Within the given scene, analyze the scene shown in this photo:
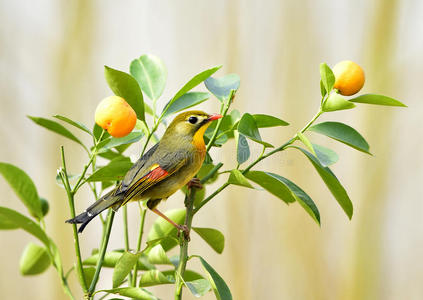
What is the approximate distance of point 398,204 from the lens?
7.00 feet

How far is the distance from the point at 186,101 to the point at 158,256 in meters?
0.26

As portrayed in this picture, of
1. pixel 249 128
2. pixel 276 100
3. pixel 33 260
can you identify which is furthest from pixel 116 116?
pixel 276 100

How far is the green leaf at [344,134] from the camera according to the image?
2.60 ft

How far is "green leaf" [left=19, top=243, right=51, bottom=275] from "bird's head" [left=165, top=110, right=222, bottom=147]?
1.14 feet

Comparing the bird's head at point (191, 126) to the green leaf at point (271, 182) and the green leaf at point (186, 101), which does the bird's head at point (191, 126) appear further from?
the green leaf at point (271, 182)

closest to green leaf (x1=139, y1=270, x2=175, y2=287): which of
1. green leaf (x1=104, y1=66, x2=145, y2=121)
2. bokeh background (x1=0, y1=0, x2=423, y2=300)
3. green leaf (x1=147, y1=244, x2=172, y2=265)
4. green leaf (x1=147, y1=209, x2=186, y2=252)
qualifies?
green leaf (x1=147, y1=244, x2=172, y2=265)

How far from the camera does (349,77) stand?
2.69ft

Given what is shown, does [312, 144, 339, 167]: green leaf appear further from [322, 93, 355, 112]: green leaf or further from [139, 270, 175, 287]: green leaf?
[139, 270, 175, 287]: green leaf

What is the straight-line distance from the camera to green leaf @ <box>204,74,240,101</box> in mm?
885

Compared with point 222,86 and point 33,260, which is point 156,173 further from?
point 33,260

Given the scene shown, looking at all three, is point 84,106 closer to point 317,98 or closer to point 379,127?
point 317,98

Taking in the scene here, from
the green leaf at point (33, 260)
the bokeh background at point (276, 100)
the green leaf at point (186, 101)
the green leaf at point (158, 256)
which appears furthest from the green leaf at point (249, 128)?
the bokeh background at point (276, 100)

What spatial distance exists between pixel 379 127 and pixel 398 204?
315 millimetres

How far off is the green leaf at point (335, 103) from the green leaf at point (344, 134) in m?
0.03
